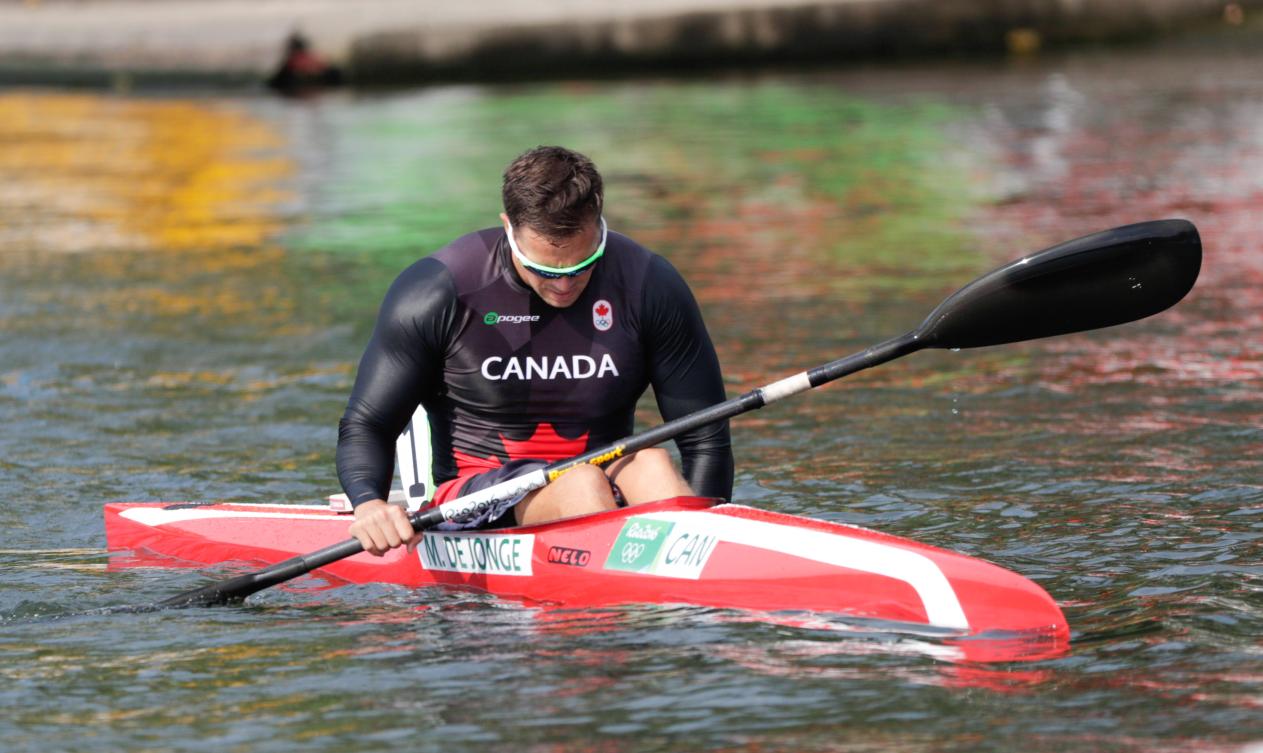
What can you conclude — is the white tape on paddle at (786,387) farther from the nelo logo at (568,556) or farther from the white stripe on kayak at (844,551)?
the nelo logo at (568,556)

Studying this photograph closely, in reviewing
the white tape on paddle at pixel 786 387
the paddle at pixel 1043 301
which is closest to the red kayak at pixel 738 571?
the paddle at pixel 1043 301

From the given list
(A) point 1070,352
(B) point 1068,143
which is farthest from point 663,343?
(B) point 1068,143

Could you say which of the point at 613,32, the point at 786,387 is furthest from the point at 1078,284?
the point at 613,32

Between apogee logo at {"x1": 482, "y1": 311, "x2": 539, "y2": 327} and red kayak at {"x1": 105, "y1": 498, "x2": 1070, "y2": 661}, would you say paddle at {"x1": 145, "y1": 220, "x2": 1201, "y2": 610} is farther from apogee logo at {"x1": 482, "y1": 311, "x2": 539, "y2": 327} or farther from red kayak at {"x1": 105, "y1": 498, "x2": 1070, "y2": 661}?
apogee logo at {"x1": 482, "y1": 311, "x2": 539, "y2": 327}

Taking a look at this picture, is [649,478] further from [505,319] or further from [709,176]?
[709,176]

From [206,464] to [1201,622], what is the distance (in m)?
4.67

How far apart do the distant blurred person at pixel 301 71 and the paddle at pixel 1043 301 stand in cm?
2100

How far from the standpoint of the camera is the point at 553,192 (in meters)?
5.75

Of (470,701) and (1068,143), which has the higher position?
(1068,143)

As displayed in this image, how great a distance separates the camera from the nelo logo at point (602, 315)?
6.25 metres

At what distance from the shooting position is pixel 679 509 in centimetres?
602

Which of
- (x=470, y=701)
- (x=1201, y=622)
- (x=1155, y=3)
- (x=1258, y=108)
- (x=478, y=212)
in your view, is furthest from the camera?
(x=1155, y=3)

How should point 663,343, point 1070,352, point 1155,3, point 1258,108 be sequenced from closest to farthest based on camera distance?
1. point 663,343
2. point 1070,352
3. point 1258,108
4. point 1155,3

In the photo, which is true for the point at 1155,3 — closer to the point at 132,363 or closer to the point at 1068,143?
the point at 1068,143
